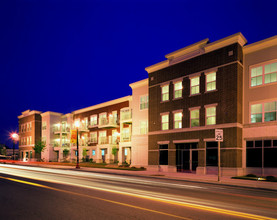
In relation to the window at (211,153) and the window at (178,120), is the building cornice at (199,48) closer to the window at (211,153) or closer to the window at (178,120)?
the window at (178,120)

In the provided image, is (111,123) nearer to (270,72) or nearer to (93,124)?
(93,124)

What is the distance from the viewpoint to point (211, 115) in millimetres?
24641

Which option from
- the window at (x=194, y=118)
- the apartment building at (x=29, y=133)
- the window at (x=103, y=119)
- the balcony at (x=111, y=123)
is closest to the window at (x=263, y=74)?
the window at (x=194, y=118)

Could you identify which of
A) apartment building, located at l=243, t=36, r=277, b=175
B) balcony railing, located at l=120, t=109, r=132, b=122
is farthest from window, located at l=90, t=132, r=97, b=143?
apartment building, located at l=243, t=36, r=277, b=175

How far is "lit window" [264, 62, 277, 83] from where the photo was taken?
2159 centimetres

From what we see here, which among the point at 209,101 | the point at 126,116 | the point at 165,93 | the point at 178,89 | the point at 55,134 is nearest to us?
the point at 209,101

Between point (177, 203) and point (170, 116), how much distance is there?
2002cm

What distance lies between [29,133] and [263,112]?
55.6m

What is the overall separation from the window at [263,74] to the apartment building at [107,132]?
1832 centimetres

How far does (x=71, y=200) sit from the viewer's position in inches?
359

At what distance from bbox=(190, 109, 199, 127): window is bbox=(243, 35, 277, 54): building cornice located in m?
7.12

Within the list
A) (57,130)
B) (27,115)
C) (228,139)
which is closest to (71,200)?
(228,139)

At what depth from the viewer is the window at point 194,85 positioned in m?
26.2

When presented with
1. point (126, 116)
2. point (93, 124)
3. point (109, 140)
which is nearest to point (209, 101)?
point (126, 116)
